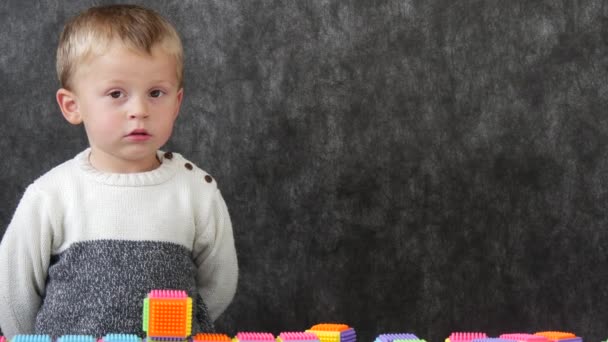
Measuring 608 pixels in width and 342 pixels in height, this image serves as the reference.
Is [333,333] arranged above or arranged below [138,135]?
below

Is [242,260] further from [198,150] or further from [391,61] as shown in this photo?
[391,61]

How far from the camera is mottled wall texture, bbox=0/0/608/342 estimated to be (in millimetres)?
2012

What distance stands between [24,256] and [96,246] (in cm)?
12

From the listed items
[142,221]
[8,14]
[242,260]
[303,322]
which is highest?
[8,14]

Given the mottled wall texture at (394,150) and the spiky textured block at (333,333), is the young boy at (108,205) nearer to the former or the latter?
the spiky textured block at (333,333)

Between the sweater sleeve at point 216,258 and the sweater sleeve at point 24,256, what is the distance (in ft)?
0.79

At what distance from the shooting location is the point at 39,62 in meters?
1.99

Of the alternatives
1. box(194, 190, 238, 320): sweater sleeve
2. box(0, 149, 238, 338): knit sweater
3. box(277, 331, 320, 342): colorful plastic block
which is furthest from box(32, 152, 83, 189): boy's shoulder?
box(277, 331, 320, 342): colorful plastic block

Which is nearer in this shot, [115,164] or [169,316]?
[169,316]

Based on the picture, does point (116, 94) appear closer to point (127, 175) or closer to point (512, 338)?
point (127, 175)

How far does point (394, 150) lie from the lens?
79.9 inches

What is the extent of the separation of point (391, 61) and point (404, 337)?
742mm

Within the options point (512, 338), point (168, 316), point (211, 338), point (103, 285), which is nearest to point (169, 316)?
point (168, 316)

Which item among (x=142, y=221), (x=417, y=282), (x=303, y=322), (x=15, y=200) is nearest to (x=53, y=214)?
(x=142, y=221)
